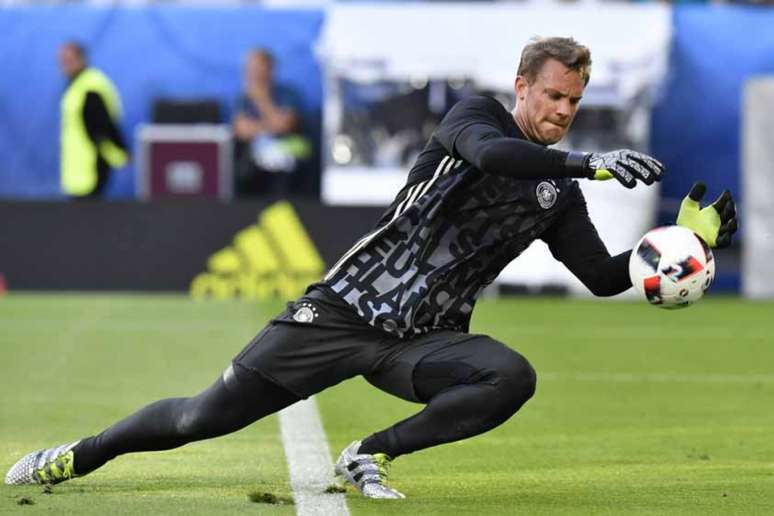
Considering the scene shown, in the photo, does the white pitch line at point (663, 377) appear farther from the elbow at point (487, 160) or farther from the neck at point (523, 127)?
the elbow at point (487, 160)

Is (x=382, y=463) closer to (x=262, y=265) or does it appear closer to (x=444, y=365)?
(x=444, y=365)

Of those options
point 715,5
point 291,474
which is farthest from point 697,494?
point 715,5

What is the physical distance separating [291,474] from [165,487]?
2.12ft

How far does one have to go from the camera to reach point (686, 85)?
25312mm

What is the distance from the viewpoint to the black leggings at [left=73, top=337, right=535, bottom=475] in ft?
23.5

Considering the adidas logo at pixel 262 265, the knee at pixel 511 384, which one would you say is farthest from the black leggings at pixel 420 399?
the adidas logo at pixel 262 265

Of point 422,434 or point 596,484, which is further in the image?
point 596,484

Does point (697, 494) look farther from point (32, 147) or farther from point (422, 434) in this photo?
point (32, 147)

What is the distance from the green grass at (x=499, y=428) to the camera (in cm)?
737

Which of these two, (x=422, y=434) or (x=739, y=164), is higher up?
(x=422, y=434)

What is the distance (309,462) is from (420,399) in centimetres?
128

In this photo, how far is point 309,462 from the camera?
8.48 metres

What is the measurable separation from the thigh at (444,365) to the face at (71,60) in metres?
15.6

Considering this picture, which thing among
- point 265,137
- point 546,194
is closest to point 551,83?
point 546,194
